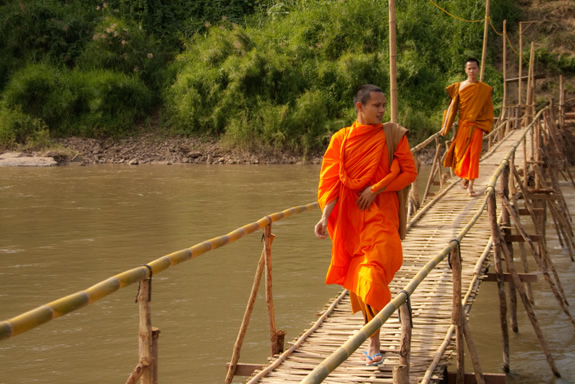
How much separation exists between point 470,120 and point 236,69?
1745 centimetres

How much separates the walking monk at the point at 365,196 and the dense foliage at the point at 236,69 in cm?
1883

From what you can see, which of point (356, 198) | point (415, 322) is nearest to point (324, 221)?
point (356, 198)

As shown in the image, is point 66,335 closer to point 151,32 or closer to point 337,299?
point 337,299

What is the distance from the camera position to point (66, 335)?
673 cm

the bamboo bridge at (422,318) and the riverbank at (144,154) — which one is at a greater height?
the bamboo bridge at (422,318)

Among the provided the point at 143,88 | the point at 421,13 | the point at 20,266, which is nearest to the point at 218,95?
the point at 143,88

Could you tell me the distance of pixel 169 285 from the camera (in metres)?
8.47

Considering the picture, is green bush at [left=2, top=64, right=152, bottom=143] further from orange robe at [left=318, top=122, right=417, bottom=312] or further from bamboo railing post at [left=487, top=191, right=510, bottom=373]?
orange robe at [left=318, top=122, right=417, bottom=312]

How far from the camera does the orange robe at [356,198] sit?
3934 mm

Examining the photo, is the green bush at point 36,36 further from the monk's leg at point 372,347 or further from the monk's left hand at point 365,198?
the monk's leg at point 372,347

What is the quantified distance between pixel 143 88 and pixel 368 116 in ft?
74.8

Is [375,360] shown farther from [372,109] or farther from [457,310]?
[372,109]

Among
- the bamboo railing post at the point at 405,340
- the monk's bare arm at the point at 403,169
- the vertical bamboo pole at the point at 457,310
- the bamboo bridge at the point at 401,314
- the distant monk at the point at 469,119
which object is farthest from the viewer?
the distant monk at the point at 469,119

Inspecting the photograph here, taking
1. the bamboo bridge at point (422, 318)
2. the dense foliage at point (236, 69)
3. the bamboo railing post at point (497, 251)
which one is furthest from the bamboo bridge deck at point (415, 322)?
the dense foliage at point (236, 69)
